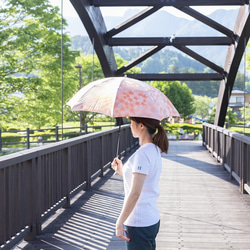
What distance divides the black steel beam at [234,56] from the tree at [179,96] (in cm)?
5887

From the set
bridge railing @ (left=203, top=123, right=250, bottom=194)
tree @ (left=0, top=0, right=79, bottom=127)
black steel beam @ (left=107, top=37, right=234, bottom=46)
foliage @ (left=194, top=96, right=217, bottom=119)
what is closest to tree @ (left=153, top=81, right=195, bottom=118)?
foliage @ (left=194, top=96, right=217, bottom=119)

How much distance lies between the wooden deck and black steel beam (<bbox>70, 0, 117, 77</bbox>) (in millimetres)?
3827

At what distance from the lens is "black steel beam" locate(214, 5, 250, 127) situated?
10275mm

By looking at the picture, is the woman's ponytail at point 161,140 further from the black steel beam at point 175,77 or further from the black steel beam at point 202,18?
the black steel beam at point 175,77

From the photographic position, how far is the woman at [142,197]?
2258 millimetres

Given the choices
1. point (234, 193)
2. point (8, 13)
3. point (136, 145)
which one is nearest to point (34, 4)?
point (8, 13)

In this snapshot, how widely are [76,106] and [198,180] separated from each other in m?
5.99

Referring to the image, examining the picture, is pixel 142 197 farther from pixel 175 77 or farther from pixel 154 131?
pixel 175 77

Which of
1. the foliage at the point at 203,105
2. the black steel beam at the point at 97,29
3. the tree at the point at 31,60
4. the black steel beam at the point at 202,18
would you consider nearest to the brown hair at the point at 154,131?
the black steel beam at the point at 97,29

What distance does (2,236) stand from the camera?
11.7ft

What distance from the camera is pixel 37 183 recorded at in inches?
172

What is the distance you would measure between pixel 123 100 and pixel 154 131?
313mm

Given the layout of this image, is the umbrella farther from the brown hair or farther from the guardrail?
the guardrail

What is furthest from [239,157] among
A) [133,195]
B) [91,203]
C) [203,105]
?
[203,105]
